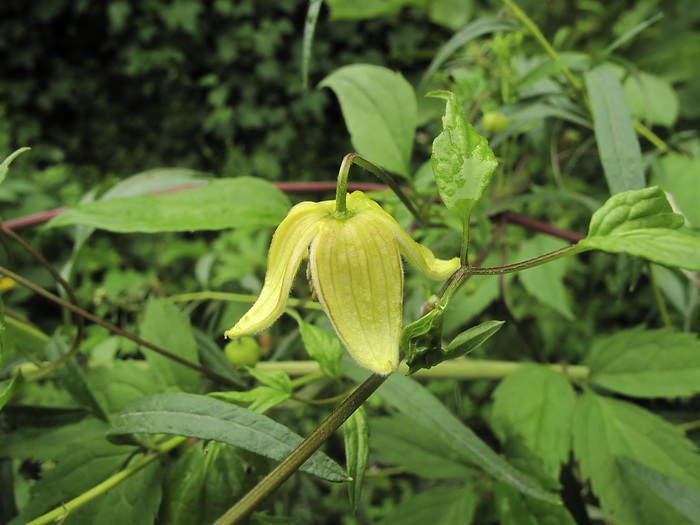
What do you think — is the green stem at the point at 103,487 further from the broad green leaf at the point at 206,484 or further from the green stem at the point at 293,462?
the green stem at the point at 293,462

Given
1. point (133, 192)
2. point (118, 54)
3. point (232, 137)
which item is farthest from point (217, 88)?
point (133, 192)

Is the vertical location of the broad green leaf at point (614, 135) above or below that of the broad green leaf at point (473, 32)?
below

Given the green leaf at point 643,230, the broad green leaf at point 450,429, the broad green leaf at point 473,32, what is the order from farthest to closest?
the broad green leaf at point 473,32
the broad green leaf at point 450,429
the green leaf at point 643,230

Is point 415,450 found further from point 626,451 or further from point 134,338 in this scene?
point 134,338

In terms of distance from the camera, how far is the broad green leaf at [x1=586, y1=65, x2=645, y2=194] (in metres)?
0.42

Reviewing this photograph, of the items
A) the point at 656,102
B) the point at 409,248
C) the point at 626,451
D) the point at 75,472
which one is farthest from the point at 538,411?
the point at 656,102

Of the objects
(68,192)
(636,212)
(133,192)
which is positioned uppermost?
(636,212)

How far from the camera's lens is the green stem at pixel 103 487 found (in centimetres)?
36

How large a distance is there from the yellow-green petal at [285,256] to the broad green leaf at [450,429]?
0.12m

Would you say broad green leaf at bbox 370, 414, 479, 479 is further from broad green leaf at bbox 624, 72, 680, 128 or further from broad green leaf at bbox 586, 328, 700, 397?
broad green leaf at bbox 624, 72, 680, 128

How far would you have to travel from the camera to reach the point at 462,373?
574mm

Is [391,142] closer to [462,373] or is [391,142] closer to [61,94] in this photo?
[462,373]

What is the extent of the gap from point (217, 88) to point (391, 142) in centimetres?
194

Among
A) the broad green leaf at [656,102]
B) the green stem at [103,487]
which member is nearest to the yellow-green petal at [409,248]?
the green stem at [103,487]
